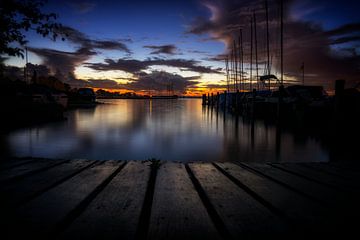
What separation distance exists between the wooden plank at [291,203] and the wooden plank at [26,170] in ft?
9.49

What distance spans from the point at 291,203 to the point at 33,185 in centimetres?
287

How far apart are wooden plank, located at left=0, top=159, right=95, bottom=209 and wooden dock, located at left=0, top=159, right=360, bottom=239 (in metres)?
0.01

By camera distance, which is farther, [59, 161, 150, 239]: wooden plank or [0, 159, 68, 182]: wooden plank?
[0, 159, 68, 182]: wooden plank

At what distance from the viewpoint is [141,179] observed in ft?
8.70

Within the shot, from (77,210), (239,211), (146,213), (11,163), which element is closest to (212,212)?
(239,211)

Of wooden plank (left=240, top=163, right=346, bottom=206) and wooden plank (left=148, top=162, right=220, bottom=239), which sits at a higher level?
wooden plank (left=148, top=162, right=220, bottom=239)

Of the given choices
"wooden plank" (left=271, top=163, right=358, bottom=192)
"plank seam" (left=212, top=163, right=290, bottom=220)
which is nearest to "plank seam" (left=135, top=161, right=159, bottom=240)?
"plank seam" (left=212, top=163, right=290, bottom=220)

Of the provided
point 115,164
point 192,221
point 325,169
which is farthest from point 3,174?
point 325,169

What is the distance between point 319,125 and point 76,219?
19.5m

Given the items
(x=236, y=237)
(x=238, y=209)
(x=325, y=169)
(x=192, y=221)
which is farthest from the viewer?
(x=325, y=169)

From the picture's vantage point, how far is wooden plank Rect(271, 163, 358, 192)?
2441 mm

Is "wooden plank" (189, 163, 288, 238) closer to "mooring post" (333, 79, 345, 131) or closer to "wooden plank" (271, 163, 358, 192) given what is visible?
"wooden plank" (271, 163, 358, 192)

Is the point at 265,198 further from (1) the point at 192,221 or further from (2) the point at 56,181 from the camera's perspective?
(2) the point at 56,181

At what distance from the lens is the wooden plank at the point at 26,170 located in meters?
2.62
